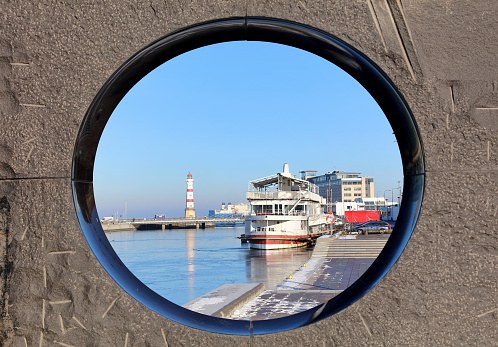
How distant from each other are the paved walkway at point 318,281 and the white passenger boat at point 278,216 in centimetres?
1086

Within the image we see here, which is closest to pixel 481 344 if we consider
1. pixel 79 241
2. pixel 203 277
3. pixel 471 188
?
pixel 471 188

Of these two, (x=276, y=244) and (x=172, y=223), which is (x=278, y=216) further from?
(x=172, y=223)

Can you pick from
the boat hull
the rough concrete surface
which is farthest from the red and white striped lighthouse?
the rough concrete surface

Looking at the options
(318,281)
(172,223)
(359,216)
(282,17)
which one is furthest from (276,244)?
(172,223)

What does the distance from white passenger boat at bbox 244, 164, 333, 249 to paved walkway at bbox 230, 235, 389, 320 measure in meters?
10.9

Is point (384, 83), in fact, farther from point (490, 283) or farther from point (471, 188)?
point (490, 283)

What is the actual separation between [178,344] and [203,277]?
2068 cm

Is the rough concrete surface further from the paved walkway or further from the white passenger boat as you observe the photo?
the white passenger boat

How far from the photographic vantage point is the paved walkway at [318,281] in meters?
7.33

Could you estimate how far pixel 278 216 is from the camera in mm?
31094

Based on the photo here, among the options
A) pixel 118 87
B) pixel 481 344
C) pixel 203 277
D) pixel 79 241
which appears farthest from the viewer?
pixel 203 277

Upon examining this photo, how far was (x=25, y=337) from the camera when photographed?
6.75ft

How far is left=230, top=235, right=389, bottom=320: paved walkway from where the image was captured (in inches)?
288

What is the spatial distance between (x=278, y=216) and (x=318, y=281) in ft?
64.5
